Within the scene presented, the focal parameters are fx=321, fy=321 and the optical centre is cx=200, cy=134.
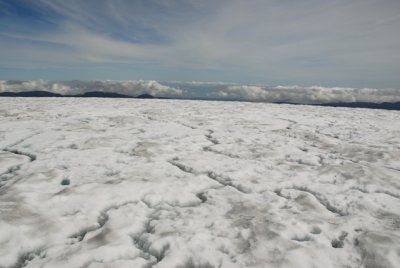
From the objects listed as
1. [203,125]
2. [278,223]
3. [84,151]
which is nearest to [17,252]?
[278,223]

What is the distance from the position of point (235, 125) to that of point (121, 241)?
920 cm

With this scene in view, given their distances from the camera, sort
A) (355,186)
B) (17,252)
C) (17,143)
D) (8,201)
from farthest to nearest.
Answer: (17,143) → (355,186) → (8,201) → (17,252)

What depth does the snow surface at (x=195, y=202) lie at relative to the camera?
3.59 meters

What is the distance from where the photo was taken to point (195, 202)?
198 inches

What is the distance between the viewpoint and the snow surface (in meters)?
3.59

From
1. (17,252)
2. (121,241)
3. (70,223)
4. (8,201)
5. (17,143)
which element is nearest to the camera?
(17,252)

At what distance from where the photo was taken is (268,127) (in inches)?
482

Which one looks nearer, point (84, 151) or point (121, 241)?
point (121, 241)

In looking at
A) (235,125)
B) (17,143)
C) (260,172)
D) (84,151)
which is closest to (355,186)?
(260,172)

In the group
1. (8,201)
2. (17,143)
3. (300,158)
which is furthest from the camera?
(17,143)

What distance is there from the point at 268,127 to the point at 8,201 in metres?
9.43

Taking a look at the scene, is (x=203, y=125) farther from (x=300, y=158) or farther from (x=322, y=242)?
(x=322, y=242)

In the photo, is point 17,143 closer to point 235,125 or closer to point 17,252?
point 17,252

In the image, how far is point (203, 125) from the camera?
40.5 ft
